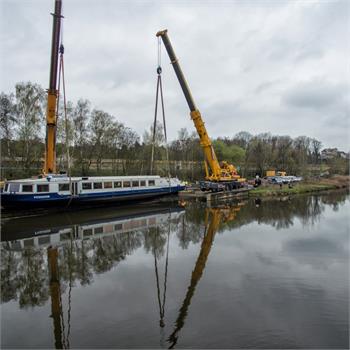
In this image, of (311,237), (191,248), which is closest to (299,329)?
(191,248)

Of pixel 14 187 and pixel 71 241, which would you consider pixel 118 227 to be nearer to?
pixel 71 241

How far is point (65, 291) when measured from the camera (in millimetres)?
7863

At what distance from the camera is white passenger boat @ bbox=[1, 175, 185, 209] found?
1864 centimetres

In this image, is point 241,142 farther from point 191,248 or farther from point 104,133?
point 191,248

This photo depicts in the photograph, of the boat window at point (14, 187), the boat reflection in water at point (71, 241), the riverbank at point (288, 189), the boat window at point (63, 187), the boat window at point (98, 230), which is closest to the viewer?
the boat reflection in water at point (71, 241)

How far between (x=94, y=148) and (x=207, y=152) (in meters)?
13.9

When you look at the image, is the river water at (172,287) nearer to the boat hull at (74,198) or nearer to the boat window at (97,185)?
the boat hull at (74,198)

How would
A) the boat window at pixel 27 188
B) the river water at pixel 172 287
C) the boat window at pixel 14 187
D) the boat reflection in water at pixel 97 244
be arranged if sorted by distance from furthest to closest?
the boat window at pixel 27 188
the boat window at pixel 14 187
the boat reflection in water at pixel 97 244
the river water at pixel 172 287

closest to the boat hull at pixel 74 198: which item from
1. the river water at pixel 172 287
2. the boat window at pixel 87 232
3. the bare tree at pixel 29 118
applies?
the river water at pixel 172 287

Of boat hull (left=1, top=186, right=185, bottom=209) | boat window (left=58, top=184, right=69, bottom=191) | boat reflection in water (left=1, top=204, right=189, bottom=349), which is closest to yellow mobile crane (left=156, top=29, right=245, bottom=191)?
boat hull (left=1, top=186, right=185, bottom=209)

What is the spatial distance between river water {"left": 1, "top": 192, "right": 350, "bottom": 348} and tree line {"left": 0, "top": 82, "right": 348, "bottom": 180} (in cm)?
980

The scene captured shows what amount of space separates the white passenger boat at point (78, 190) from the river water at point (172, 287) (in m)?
2.87

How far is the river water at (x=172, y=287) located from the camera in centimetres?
587

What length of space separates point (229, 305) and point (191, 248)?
5.41 metres
